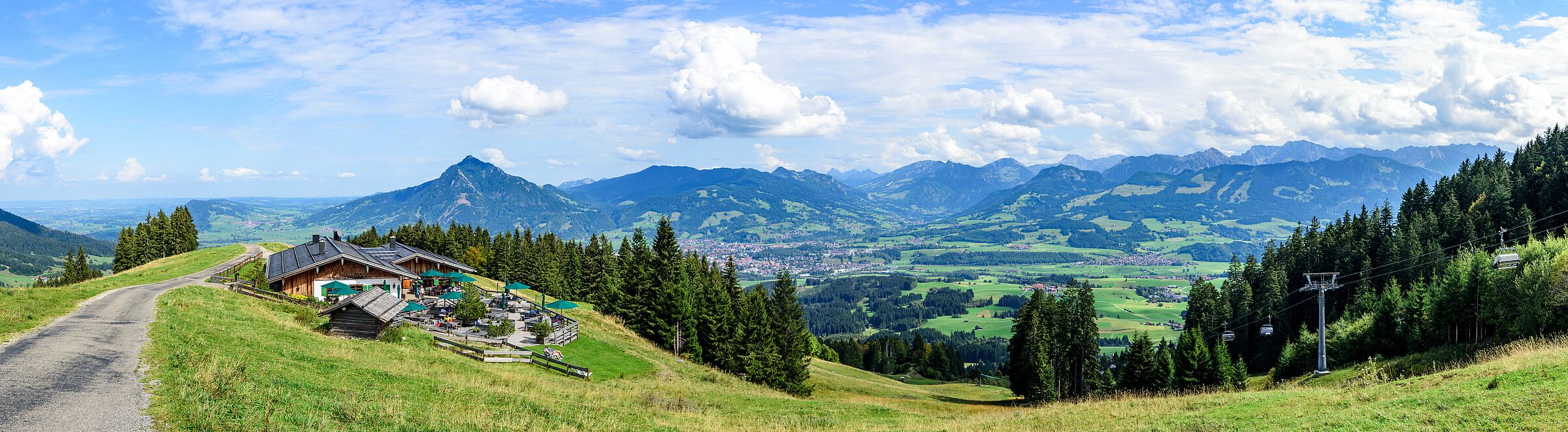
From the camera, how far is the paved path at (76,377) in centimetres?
1352

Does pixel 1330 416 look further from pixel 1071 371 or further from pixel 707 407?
pixel 1071 371

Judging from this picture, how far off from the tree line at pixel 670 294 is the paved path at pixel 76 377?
32.4 meters

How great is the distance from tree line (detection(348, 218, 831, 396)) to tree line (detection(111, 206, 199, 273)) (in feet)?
71.8

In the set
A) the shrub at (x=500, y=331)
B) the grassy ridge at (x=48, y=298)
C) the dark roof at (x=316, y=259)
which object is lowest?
the shrub at (x=500, y=331)

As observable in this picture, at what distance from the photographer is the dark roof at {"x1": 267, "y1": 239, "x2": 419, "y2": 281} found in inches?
2047

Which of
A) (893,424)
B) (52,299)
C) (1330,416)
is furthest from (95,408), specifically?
(1330,416)

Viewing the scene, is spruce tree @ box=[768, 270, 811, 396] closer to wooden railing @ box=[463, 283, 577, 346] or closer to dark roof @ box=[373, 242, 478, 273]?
wooden railing @ box=[463, 283, 577, 346]

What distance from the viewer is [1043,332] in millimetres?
58375

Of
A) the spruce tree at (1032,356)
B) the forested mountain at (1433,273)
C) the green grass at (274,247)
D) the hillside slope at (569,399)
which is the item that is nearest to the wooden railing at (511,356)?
the hillside slope at (569,399)

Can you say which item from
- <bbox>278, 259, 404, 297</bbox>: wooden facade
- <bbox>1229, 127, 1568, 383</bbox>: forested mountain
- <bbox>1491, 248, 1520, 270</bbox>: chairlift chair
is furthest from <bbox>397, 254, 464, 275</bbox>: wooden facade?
<bbox>1229, 127, 1568, 383</bbox>: forested mountain

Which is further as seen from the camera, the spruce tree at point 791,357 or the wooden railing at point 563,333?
the spruce tree at point 791,357

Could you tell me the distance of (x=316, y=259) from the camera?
5394 cm

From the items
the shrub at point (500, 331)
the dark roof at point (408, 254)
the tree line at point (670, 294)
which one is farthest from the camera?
the dark roof at point (408, 254)

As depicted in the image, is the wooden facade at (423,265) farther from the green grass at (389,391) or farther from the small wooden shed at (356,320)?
the small wooden shed at (356,320)
